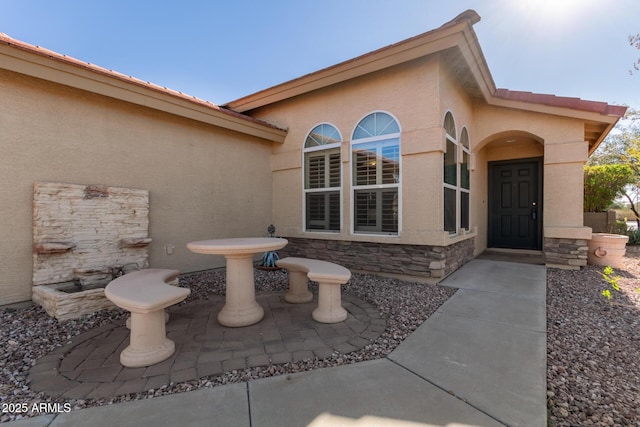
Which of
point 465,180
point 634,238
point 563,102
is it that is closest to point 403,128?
point 465,180

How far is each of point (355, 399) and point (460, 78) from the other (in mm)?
5842

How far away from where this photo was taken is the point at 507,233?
7.60 metres

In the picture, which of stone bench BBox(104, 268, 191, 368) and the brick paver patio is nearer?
the brick paver patio

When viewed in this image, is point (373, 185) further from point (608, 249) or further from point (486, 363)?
point (608, 249)

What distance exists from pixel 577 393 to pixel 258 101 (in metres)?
6.71

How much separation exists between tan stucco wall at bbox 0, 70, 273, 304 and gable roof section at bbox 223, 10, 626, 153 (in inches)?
64.1

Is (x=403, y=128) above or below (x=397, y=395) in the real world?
above

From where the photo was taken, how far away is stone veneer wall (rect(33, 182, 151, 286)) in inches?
136

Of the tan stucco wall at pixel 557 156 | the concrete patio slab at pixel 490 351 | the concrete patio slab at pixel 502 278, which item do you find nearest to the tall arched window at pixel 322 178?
the concrete patio slab at pixel 502 278

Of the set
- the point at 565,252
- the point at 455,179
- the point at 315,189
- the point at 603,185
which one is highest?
the point at 603,185

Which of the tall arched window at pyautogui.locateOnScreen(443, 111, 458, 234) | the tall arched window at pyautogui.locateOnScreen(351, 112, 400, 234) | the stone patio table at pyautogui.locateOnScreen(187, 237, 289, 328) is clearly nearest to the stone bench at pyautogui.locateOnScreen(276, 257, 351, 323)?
the stone patio table at pyautogui.locateOnScreen(187, 237, 289, 328)

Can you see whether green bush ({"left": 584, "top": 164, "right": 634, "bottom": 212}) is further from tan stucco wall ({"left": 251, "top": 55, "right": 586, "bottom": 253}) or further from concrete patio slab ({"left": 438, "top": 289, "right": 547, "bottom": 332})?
concrete patio slab ({"left": 438, "top": 289, "right": 547, "bottom": 332})

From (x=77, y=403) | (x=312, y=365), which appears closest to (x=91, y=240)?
(x=77, y=403)

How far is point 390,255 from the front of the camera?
4.97 metres
